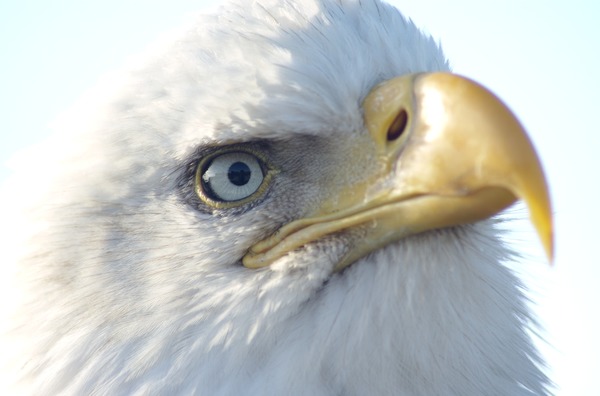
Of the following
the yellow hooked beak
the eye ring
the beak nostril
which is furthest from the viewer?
the eye ring

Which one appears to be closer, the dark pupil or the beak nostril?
the beak nostril

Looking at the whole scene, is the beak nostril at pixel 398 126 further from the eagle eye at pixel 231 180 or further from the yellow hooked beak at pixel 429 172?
the eagle eye at pixel 231 180

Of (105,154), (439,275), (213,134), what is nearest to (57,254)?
(105,154)

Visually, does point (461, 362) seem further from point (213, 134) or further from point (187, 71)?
point (187, 71)

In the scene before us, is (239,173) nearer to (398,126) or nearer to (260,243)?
(260,243)

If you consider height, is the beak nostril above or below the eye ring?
above

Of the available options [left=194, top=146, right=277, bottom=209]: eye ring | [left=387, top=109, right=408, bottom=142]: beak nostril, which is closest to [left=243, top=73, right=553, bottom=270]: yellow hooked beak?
[left=387, top=109, right=408, bottom=142]: beak nostril

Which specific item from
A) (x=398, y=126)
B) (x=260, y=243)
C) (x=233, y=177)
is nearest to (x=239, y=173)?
(x=233, y=177)

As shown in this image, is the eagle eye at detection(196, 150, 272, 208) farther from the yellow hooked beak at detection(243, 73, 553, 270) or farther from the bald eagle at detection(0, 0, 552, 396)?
the yellow hooked beak at detection(243, 73, 553, 270)
